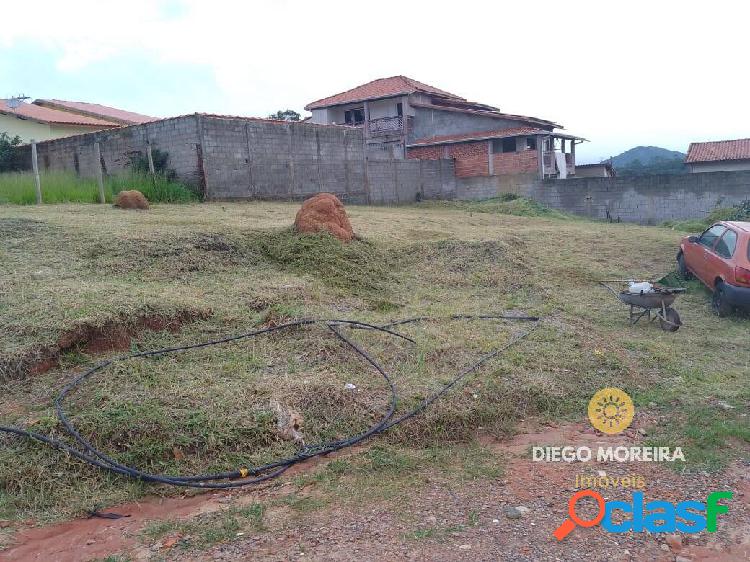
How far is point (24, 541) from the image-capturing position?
3.34 meters

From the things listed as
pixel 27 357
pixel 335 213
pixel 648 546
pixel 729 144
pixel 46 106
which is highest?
pixel 46 106

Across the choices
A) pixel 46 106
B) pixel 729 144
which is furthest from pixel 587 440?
pixel 46 106

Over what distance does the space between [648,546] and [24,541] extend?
3278 millimetres

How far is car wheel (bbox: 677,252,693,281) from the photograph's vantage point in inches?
391

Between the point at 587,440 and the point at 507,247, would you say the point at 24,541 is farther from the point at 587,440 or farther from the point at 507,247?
the point at 507,247

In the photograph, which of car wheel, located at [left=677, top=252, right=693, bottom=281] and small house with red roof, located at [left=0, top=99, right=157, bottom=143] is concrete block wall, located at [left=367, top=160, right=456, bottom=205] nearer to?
small house with red roof, located at [left=0, top=99, right=157, bottom=143]

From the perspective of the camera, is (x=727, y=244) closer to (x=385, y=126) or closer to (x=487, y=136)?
(x=487, y=136)

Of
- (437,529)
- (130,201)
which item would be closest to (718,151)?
(130,201)

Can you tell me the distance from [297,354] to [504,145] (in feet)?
76.1

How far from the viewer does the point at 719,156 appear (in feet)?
91.8

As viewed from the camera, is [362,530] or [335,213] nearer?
[362,530]

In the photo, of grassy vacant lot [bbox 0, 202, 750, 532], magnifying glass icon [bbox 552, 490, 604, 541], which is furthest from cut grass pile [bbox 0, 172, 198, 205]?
magnifying glass icon [bbox 552, 490, 604, 541]

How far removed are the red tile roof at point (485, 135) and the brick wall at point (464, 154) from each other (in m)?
0.24

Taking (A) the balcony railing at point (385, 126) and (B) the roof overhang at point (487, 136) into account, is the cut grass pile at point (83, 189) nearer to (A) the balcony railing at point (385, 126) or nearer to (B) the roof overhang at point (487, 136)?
(B) the roof overhang at point (487, 136)
